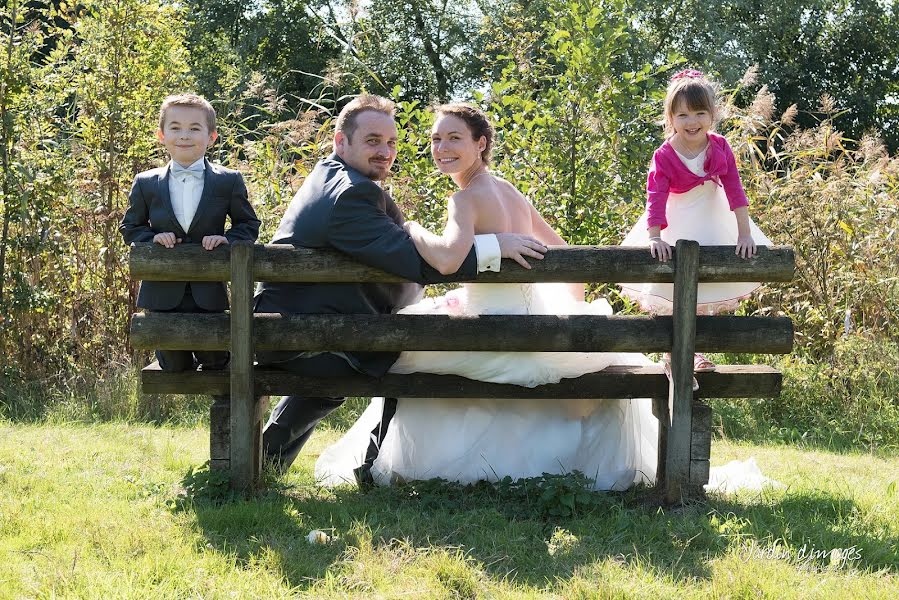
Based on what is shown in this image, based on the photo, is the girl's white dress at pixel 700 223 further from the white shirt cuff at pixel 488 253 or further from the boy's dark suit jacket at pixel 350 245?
the boy's dark suit jacket at pixel 350 245

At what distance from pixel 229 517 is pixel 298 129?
13.7 ft

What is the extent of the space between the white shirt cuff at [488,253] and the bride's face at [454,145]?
52 cm

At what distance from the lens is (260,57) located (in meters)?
25.6

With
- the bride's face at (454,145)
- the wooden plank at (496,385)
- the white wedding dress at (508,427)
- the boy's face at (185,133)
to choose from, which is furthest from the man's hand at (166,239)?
the bride's face at (454,145)

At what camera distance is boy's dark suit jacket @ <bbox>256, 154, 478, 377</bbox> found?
13.4 ft

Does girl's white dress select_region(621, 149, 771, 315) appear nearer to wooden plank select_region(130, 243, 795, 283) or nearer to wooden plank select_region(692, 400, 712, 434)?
wooden plank select_region(130, 243, 795, 283)

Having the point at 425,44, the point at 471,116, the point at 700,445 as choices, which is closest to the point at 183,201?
the point at 471,116

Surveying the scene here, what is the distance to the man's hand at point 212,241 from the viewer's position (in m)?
4.13

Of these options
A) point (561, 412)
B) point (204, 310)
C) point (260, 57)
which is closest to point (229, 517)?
point (204, 310)

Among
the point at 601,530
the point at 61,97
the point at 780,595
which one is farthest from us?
the point at 61,97

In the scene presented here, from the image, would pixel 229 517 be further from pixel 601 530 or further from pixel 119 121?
pixel 119 121

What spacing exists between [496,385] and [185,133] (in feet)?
6.28

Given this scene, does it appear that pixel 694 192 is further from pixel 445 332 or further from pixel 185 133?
pixel 185 133

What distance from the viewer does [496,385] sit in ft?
14.2
